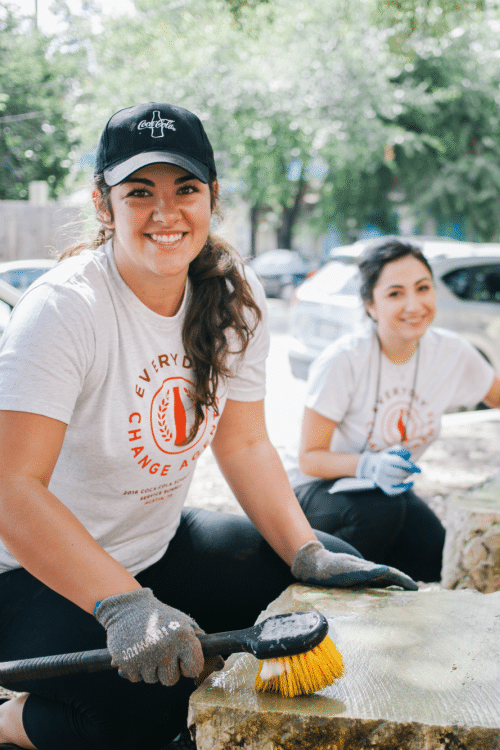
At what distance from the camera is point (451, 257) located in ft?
19.5

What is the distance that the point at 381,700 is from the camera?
1266 mm

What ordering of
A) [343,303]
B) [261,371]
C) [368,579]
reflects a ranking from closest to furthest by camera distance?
1. [368,579]
2. [261,371]
3. [343,303]

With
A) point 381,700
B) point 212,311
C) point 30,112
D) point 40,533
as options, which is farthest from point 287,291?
point 381,700

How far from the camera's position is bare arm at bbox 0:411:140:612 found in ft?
4.52

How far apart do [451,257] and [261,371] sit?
4434 millimetres

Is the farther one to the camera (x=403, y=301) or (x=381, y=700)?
(x=403, y=301)

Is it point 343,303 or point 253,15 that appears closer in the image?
point 253,15

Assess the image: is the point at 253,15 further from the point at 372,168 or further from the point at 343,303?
the point at 372,168

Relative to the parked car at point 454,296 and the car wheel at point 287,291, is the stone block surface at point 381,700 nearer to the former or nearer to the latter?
the parked car at point 454,296

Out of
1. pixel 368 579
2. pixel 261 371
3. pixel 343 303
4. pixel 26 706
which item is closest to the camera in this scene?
pixel 26 706

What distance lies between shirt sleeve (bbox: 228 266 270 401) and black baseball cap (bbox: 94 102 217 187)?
15.9 inches

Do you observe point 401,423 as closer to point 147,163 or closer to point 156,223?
point 156,223

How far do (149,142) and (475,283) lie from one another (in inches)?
194

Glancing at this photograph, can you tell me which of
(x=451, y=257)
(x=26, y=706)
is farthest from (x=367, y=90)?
(x=26, y=706)
